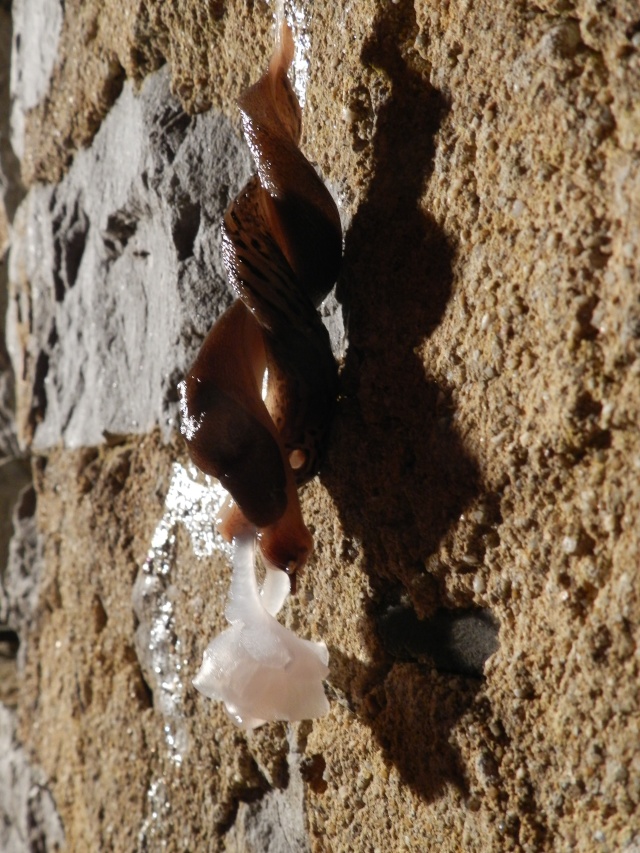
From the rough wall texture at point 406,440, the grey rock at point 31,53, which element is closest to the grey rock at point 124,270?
the rough wall texture at point 406,440

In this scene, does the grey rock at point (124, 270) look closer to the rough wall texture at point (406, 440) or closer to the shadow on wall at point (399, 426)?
the rough wall texture at point (406, 440)

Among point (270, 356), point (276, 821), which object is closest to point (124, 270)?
point (270, 356)

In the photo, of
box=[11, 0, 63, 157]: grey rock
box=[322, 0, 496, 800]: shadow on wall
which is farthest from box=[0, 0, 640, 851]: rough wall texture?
box=[11, 0, 63, 157]: grey rock

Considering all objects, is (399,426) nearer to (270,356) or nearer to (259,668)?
(270,356)

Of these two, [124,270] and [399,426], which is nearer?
[399,426]

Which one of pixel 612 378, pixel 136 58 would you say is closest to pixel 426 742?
pixel 612 378

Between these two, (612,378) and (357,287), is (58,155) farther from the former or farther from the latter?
(612,378)

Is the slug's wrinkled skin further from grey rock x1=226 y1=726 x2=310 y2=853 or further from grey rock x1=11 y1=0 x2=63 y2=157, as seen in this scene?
grey rock x1=11 y1=0 x2=63 y2=157
